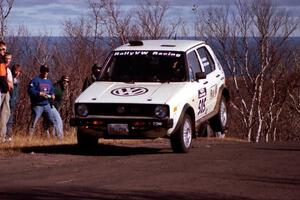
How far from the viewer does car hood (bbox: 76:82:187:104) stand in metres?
12.1

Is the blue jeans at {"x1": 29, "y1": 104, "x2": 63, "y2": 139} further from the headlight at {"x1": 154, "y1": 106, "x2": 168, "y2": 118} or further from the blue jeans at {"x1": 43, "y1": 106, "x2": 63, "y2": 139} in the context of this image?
the headlight at {"x1": 154, "y1": 106, "x2": 168, "y2": 118}

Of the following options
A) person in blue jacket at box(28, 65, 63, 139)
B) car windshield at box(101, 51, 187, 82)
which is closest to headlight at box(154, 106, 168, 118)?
car windshield at box(101, 51, 187, 82)

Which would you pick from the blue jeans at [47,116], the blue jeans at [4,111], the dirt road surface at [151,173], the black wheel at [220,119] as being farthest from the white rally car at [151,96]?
the blue jeans at [47,116]

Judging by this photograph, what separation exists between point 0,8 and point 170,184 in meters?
18.7

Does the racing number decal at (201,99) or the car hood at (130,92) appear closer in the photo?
the car hood at (130,92)

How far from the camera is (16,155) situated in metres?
12.5

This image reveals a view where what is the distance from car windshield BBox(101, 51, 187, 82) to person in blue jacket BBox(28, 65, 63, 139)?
2.70 metres

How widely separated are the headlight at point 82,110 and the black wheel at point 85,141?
485 mm

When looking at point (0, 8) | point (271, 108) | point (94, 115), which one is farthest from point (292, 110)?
point (94, 115)

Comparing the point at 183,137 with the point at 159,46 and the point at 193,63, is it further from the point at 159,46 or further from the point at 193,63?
the point at 159,46

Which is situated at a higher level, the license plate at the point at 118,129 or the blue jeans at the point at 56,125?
the license plate at the point at 118,129

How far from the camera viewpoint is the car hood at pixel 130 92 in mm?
12061

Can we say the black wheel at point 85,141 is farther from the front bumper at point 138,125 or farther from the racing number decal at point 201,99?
the racing number decal at point 201,99

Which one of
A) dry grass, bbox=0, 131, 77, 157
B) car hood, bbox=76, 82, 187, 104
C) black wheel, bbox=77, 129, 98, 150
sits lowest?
dry grass, bbox=0, 131, 77, 157
